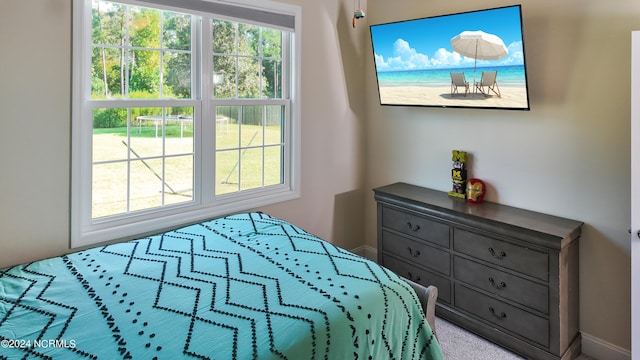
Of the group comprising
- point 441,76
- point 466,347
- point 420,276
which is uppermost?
point 441,76

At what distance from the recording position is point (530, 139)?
257cm

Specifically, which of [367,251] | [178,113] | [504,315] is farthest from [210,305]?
[367,251]

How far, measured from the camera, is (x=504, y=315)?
2434mm

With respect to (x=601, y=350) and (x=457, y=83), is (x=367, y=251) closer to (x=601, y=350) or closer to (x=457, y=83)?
(x=457, y=83)

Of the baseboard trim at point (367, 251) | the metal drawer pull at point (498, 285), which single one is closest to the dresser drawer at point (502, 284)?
the metal drawer pull at point (498, 285)

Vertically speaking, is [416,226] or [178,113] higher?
[178,113]

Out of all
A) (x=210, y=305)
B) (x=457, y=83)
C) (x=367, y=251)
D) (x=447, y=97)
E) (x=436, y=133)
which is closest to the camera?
(x=210, y=305)

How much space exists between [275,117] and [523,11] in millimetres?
1808

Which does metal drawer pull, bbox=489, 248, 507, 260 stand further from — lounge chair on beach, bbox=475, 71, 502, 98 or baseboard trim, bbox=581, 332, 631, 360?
lounge chair on beach, bbox=475, 71, 502, 98

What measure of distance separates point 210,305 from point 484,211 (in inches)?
71.7

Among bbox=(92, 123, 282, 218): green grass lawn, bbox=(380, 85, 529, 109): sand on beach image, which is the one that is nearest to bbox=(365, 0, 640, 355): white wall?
bbox=(380, 85, 529, 109): sand on beach image

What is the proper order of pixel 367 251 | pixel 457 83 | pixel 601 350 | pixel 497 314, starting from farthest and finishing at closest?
pixel 367 251 < pixel 457 83 < pixel 497 314 < pixel 601 350

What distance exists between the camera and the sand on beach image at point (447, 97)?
2447 millimetres

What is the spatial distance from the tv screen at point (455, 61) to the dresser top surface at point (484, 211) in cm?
66
